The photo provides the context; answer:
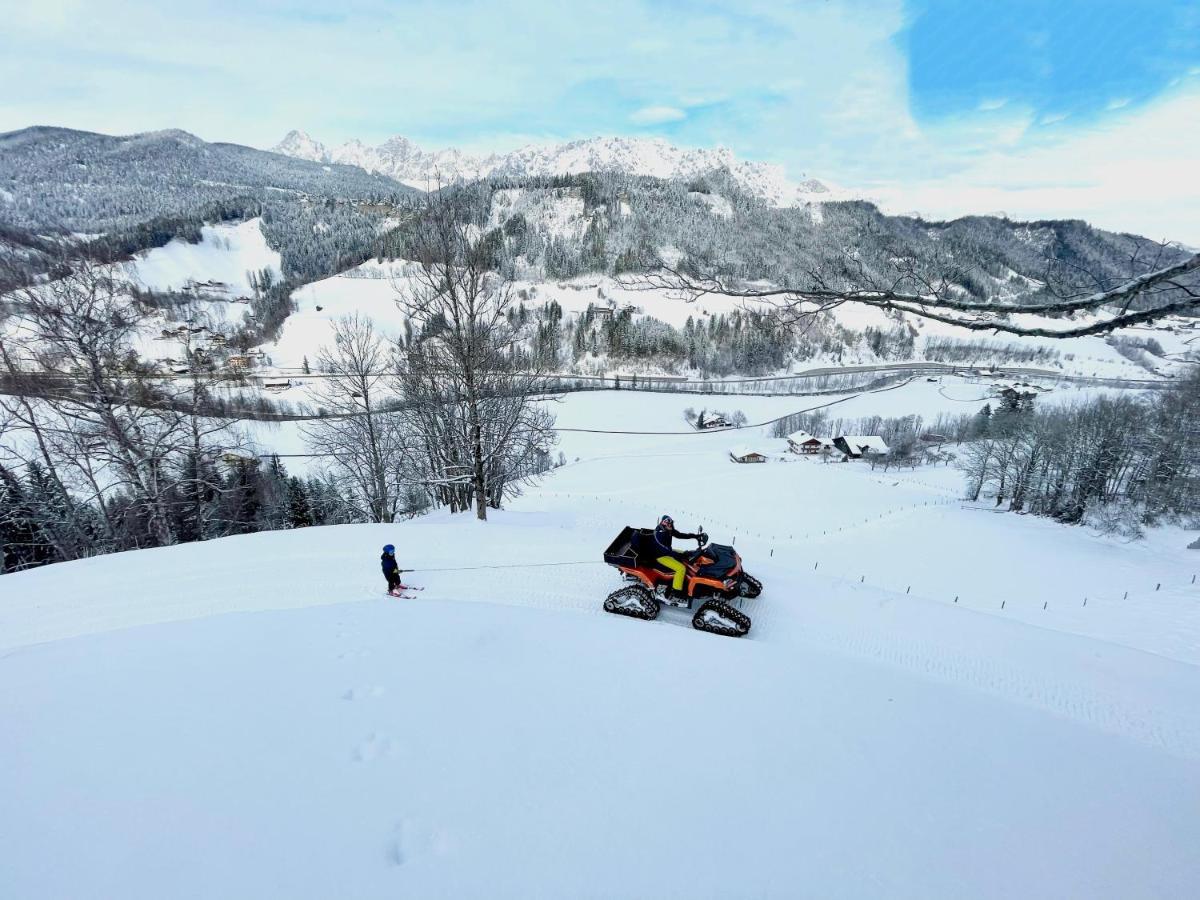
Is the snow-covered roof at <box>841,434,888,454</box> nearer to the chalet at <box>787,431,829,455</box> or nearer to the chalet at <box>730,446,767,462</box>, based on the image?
the chalet at <box>787,431,829,455</box>

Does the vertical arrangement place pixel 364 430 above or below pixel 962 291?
below

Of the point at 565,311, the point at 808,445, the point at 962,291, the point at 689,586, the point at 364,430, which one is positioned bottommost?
the point at 808,445

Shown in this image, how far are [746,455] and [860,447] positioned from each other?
Answer: 14856 millimetres

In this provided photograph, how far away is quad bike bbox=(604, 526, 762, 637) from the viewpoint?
618 centimetres

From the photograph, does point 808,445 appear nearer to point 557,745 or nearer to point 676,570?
point 676,570

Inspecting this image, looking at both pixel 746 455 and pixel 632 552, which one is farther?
pixel 746 455

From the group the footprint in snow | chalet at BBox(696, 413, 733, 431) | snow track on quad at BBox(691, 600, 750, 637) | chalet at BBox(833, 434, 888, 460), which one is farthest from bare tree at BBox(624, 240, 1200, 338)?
chalet at BBox(696, 413, 733, 431)

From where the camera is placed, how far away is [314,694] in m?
4.08

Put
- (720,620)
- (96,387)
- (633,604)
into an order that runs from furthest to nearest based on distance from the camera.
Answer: (96,387) → (633,604) → (720,620)

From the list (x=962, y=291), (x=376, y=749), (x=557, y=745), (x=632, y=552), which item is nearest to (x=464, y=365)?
(x=632, y=552)

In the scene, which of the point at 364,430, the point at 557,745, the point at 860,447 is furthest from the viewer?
the point at 860,447

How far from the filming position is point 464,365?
1192 cm

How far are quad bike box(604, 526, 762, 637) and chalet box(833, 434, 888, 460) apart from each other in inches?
1915

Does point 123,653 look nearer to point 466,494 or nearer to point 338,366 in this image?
point 466,494
